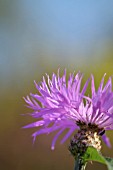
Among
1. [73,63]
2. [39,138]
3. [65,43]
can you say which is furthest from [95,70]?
[65,43]

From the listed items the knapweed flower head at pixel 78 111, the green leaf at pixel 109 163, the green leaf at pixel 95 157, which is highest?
the knapweed flower head at pixel 78 111

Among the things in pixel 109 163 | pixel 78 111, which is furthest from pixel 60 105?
pixel 109 163

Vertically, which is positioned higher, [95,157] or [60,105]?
[60,105]

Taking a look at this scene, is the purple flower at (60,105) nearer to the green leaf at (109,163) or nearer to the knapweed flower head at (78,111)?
the knapweed flower head at (78,111)

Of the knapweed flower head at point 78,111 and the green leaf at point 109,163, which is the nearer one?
the green leaf at point 109,163

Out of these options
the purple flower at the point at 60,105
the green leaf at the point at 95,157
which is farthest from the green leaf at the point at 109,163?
the purple flower at the point at 60,105

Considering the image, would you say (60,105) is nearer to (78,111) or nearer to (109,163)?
(78,111)

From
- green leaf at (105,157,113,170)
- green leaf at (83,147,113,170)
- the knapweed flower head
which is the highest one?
the knapweed flower head

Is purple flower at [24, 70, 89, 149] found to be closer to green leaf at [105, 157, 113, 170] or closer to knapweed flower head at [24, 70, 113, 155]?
knapweed flower head at [24, 70, 113, 155]

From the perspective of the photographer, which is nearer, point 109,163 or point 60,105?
point 109,163

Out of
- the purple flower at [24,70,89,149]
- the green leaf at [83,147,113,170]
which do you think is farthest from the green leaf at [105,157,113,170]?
the purple flower at [24,70,89,149]

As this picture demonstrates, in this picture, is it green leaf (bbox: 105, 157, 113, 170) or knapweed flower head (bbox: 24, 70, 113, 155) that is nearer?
green leaf (bbox: 105, 157, 113, 170)
